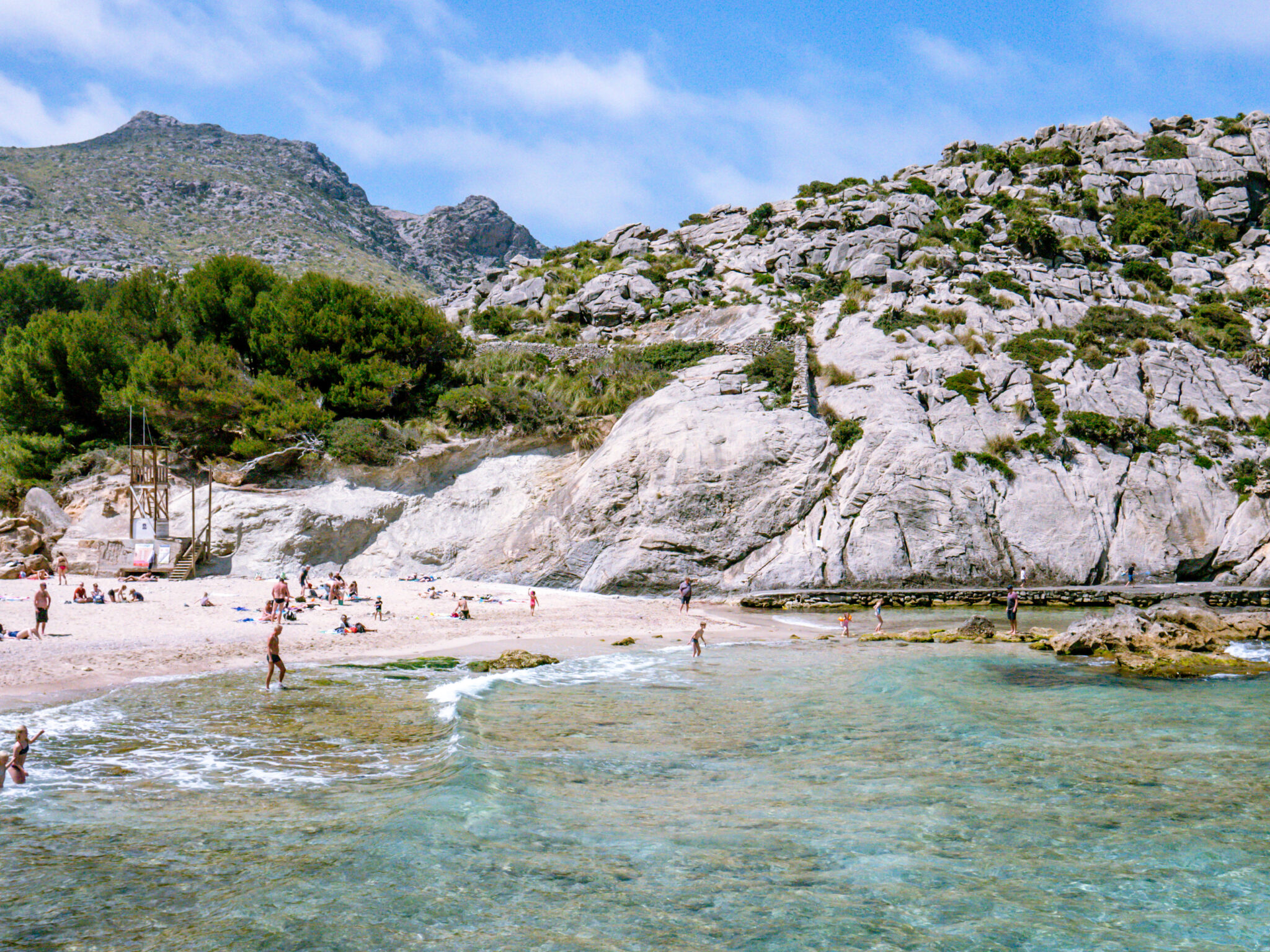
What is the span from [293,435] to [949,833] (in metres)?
30.2

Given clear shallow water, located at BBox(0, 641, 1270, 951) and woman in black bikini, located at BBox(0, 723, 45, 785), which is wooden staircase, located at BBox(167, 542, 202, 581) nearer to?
clear shallow water, located at BBox(0, 641, 1270, 951)

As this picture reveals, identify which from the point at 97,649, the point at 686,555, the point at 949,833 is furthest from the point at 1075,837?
the point at 686,555

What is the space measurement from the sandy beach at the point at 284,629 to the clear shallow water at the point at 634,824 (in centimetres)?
259

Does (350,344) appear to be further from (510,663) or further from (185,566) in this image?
(510,663)

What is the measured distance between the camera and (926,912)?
5.94 m

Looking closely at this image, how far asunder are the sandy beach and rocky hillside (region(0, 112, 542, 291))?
60.7 metres

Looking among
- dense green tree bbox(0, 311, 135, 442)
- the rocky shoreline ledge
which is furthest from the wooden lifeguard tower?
the rocky shoreline ledge

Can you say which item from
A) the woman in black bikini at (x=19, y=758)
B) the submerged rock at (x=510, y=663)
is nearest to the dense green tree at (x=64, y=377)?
the submerged rock at (x=510, y=663)

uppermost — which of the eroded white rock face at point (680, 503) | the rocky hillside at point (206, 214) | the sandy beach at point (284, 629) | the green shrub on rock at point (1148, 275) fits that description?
the rocky hillside at point (206, 214)

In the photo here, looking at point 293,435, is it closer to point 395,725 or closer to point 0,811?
point 395,725

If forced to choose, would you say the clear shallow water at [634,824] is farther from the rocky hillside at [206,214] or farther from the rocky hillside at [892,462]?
the rocky hillside at [206,214]

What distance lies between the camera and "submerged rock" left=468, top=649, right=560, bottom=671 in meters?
15.9

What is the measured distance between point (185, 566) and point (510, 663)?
1708cm

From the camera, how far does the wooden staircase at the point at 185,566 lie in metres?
26.5
